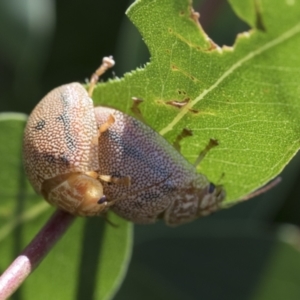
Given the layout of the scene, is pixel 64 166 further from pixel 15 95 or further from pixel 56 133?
pixel 15 95

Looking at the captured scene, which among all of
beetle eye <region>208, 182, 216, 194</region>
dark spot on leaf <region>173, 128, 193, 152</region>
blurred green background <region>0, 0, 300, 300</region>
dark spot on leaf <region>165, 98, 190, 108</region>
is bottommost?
blurred green background <region>0, 0, 300, 300</region>

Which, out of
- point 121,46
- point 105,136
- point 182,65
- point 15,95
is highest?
point 182,65

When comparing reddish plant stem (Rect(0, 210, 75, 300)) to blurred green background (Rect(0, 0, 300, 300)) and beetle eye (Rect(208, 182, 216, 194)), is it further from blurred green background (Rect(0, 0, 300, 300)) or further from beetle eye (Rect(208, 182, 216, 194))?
blurred green background (Rect(0, 0, 300, 300))

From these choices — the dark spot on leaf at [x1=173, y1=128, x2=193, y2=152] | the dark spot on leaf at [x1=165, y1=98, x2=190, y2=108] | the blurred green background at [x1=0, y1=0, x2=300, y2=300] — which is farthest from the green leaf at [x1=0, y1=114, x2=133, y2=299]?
the blurred green background at [x1=0, y1=0, x2=300, y2=300]

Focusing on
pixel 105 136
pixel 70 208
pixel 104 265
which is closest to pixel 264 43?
pixel 105 136

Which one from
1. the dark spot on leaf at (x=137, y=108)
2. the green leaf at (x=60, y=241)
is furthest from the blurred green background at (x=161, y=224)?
the dark spot on leaf at (x=137, y=108)

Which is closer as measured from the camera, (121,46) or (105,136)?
(105,136)
